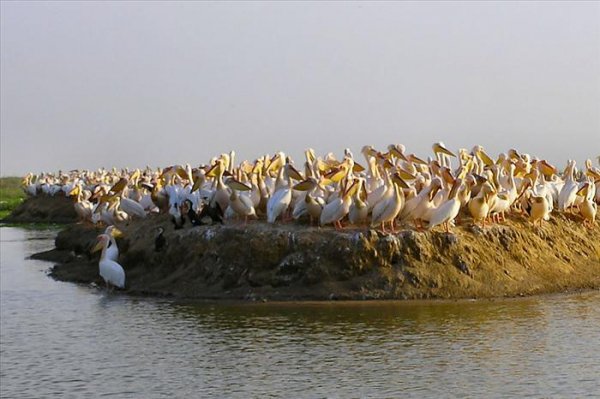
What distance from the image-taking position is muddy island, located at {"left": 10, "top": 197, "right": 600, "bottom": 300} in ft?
56.4

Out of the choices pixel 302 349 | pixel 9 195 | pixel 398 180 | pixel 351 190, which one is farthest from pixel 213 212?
pixel 9 195

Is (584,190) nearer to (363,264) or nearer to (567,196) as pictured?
(567,196)

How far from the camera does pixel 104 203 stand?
25.6m

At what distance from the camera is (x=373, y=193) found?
17844mm

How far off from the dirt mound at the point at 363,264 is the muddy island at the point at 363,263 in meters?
0.02

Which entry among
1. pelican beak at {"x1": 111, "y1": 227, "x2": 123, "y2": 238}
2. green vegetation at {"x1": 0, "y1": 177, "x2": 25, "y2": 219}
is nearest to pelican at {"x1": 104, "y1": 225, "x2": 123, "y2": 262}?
pelican beak at {"x1": 111, "y1": 227, "x2": 123, "y2": 238}

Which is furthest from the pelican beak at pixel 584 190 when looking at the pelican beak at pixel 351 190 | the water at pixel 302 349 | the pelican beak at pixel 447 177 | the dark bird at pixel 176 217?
the dark bird at pixel 176 217

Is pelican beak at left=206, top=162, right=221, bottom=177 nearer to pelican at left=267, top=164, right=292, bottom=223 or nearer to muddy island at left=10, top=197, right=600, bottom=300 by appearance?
muddy island at left=10, top=197, right=600, bottom=300

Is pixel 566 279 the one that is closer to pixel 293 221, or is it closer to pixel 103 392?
pixel 293 221

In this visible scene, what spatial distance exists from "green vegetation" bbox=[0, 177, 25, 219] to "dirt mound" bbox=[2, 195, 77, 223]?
271 cm

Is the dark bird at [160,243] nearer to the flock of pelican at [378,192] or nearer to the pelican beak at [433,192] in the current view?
the flock of pelican at [378,192]

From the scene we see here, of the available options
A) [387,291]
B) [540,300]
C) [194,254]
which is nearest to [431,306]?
[387,291]

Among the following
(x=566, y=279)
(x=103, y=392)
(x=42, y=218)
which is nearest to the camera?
(x=103, y=392)

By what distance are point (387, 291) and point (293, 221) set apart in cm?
237
